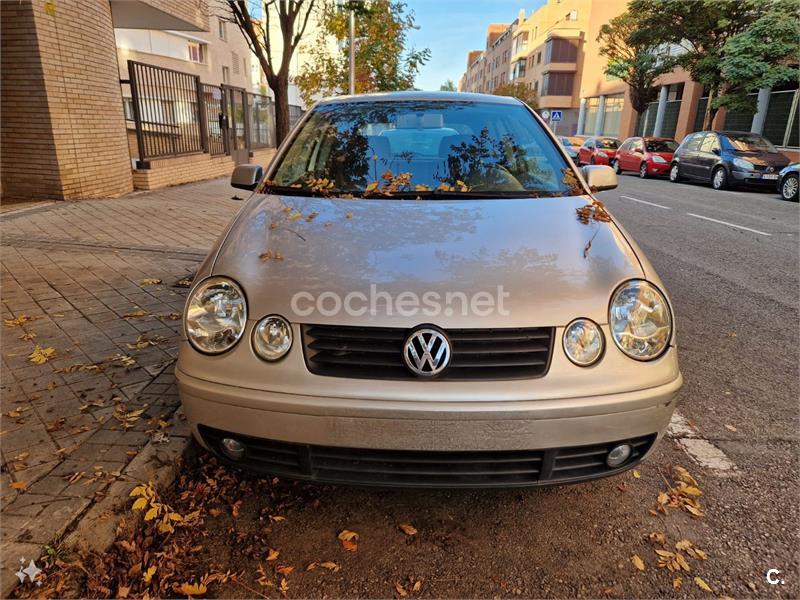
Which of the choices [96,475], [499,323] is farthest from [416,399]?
[96,475]

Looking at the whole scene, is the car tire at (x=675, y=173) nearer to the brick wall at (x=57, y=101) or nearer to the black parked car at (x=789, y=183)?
the black parked car at (x=789, y=183)

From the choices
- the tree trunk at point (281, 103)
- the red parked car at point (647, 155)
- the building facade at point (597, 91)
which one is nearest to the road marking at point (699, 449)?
the tree trunk at point (281, 103)

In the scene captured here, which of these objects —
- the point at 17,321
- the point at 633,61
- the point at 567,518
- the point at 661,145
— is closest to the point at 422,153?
the point at 567,518

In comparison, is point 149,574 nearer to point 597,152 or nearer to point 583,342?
point 583,342

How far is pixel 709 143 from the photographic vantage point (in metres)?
16.4

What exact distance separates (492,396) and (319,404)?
575mm

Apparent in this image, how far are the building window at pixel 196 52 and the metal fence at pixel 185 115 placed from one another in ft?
55.1

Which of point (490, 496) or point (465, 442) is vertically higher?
point (465, 442)

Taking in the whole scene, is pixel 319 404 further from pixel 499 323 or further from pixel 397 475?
pixel 499 323

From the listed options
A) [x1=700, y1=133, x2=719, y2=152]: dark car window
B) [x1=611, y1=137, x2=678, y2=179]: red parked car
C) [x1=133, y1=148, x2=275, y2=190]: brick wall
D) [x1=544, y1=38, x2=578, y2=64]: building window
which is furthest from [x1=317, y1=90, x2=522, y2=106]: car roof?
Result: [x1=544, y1=38, x2=578, y2=64]: building window

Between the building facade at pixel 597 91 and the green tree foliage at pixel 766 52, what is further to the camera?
the building facade at pixel 597 91

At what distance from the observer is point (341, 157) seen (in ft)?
10.0

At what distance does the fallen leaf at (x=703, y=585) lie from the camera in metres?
1.86

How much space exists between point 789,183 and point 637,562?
47.4 ft
